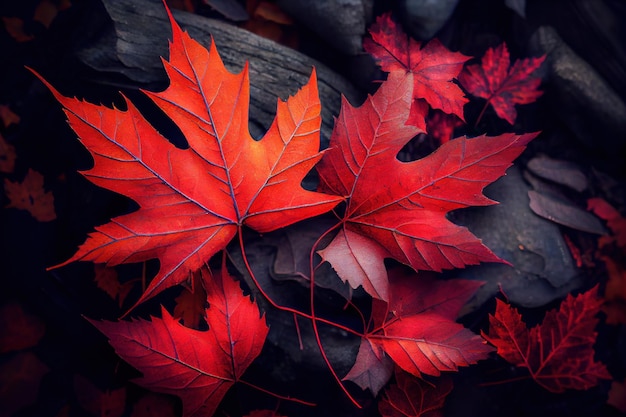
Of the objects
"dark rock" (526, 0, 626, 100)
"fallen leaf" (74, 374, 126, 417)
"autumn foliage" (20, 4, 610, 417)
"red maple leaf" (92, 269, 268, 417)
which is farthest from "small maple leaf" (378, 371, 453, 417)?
"dark rock" (526, 0, 626, 100)

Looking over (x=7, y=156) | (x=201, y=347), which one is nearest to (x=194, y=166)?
(x=201, y=347)

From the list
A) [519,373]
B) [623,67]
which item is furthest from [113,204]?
[623,67]

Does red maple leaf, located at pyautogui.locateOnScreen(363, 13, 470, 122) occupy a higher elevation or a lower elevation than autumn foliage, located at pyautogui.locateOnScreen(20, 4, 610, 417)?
higher

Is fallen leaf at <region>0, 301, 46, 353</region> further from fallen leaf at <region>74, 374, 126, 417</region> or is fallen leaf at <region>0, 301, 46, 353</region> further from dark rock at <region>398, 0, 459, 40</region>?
dark rock at <region>398, 0, 459, 40</region>

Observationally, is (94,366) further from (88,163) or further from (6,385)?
(88,163)

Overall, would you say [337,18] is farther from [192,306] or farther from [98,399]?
[98,399]

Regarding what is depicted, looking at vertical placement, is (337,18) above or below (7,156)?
above
